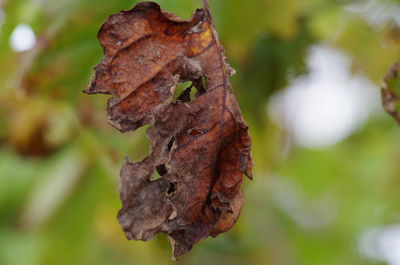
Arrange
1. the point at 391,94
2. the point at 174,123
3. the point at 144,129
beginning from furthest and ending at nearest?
the point at 144,129
the point at 391,94
the point at 174,123

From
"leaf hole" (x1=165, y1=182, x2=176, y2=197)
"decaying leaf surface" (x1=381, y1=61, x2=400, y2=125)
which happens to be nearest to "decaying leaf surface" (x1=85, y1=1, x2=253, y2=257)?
"leaf hole" (x1=165, y1=182, x2=176, y2=197)

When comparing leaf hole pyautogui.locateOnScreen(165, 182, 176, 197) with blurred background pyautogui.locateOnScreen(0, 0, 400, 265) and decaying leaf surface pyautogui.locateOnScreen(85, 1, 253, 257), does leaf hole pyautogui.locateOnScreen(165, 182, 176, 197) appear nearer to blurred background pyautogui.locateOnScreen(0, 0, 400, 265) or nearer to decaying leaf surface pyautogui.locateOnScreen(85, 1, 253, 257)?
A: decaying leaf surface pyautogui.locateOnScreen(85, 1, 253, 257)

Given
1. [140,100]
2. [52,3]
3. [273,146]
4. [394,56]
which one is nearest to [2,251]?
[273,146]

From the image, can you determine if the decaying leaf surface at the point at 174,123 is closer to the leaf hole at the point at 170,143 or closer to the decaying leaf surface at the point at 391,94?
the leaf hole at the point at 170,143

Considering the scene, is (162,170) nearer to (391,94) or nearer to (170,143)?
(170,143)

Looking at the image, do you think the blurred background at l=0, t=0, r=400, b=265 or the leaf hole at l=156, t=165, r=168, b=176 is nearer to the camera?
the leaf hole at l=156, t=165, r=168, b=176

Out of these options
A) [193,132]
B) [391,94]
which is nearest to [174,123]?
[193,132]

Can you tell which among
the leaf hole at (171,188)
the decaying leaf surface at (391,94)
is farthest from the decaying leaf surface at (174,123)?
the decaying leaf surface at (391,94)
